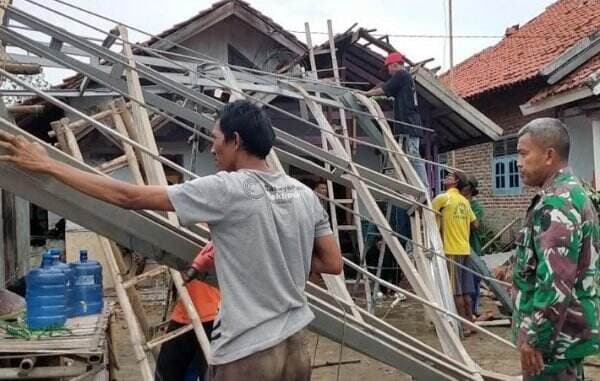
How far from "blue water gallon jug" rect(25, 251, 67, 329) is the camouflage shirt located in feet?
9.96

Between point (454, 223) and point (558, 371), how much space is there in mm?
5057

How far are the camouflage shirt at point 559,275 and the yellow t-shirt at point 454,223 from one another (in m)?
4.93

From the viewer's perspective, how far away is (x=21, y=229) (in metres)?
9.30

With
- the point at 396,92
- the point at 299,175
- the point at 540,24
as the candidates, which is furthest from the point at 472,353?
the point at 540,24

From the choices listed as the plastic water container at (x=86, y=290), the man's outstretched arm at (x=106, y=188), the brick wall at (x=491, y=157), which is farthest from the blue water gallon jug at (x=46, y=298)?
the brick wall at (x=491, y=157)

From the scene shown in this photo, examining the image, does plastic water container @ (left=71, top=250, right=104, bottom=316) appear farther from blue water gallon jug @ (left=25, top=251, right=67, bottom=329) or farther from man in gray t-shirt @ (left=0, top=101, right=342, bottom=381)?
man in gray t-shirt @ (left=0, top=101, right=342, bottom=381)

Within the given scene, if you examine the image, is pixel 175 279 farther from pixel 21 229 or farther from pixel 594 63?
pixel 594 63

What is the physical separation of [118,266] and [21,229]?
16.7 ft

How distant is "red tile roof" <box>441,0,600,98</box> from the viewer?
1386cm

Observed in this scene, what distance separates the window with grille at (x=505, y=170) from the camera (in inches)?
572

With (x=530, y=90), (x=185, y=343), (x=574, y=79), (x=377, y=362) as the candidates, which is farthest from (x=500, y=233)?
(x=185, y=343)

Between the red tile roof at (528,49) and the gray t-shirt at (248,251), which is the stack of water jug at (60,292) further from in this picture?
the red tile roof at (528,49)

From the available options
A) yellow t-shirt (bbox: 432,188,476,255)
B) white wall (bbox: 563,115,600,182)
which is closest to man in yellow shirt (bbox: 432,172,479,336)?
yellow t-shirt (bbox: 432,188,476,255)

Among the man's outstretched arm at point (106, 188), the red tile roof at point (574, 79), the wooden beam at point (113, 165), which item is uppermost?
the red tile roof at point (574, 79)
